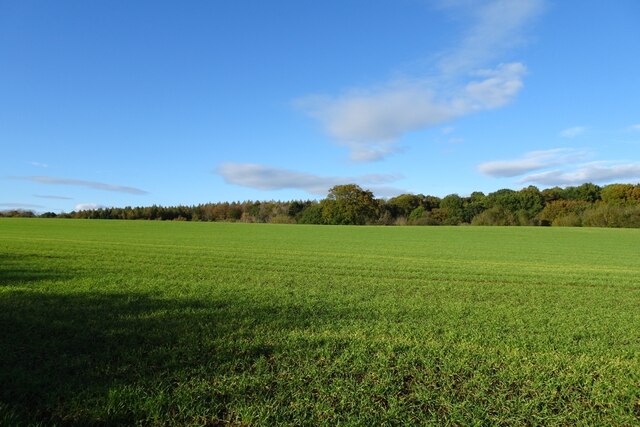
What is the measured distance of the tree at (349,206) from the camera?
320 ft

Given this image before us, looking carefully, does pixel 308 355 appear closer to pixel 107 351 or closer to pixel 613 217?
pixel 107 351

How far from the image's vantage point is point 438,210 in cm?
9394

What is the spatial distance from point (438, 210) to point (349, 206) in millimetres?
19568

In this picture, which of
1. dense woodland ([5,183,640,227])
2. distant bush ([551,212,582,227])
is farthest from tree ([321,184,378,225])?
distant bush ([551,212,582,227])

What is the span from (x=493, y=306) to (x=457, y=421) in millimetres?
6166

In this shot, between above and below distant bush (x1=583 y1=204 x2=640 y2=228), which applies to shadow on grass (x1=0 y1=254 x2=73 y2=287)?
below

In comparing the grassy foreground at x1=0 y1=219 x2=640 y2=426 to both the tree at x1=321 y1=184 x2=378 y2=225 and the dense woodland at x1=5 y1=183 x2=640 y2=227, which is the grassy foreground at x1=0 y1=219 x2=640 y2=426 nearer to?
the dense woodland at x1=5 y1=183 x2=640 y2=227

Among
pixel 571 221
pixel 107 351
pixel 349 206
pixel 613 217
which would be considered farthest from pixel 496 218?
pixel 107 351

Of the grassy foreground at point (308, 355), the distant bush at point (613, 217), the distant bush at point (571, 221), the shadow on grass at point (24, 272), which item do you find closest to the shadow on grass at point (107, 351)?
the grassy foreground at point (308, 355)

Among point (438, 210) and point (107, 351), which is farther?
point (438, 210)

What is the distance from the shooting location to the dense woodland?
224ft

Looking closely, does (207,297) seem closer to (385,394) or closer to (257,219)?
(385,394)

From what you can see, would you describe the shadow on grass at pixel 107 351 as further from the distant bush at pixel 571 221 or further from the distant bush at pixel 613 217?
the distant bush at pixel 571 221

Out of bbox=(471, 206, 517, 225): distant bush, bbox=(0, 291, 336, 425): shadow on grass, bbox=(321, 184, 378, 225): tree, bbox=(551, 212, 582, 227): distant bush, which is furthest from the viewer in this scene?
bbox=(321, 184, 378, 225): tree
